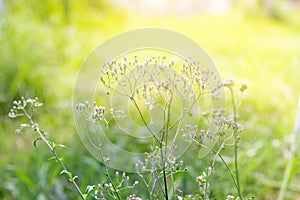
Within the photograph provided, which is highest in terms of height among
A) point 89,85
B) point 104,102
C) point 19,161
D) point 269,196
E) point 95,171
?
point 89,85

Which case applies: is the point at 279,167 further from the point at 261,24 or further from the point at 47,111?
the point at 261,24

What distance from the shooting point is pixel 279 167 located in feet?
5.40

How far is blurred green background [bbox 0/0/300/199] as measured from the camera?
1.48 m

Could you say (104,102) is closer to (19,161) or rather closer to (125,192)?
(19,161)

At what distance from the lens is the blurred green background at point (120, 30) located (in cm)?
148

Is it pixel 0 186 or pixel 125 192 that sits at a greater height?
pixel 0 186

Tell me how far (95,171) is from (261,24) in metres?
1.83

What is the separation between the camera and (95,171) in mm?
1440

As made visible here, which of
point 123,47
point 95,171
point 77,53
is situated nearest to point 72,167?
point 95,171

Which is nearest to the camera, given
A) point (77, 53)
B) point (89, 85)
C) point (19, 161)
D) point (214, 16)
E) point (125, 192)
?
point (125, 192)

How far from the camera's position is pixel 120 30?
2922mm

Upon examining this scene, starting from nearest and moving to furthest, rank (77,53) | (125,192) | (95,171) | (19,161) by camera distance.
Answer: (125,192)
(95,171)
(19,161)
(77,53)

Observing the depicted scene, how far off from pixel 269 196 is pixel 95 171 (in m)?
0.53

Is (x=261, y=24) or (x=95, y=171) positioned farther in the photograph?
(x=261, y=24)
